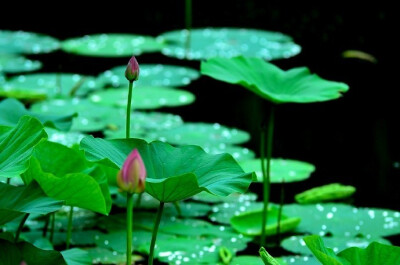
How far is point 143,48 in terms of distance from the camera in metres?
4.19

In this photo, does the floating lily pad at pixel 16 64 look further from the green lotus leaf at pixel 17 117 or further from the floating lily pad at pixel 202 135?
the green lotus leaf at pixel 17 117

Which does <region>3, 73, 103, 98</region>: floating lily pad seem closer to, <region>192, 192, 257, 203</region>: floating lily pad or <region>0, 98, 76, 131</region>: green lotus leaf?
<region>192, 192, 257, 203</region>: floating lily pad

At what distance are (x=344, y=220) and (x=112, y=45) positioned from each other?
2.23 metres

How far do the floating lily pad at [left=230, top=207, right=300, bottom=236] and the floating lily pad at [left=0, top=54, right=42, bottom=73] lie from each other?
1.89 m

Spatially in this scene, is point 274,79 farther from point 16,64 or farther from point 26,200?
point 16,64

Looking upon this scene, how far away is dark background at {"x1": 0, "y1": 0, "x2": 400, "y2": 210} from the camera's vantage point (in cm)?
279

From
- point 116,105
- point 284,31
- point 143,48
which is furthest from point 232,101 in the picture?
point 284,31

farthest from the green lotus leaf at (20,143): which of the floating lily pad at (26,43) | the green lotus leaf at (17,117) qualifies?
the floating lily pad at (26,43)

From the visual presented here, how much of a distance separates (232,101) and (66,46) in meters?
1.09

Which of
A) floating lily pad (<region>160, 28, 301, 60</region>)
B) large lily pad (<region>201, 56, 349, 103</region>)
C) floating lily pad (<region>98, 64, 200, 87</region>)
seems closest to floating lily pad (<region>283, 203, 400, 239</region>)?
large lily pad (<region>201, 56, 349, 103</region>)

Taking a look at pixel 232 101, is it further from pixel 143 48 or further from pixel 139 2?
pixel 139 2

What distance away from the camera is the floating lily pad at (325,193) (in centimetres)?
240

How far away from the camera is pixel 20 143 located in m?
1.52

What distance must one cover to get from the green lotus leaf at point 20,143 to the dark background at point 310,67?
1.09 meters
